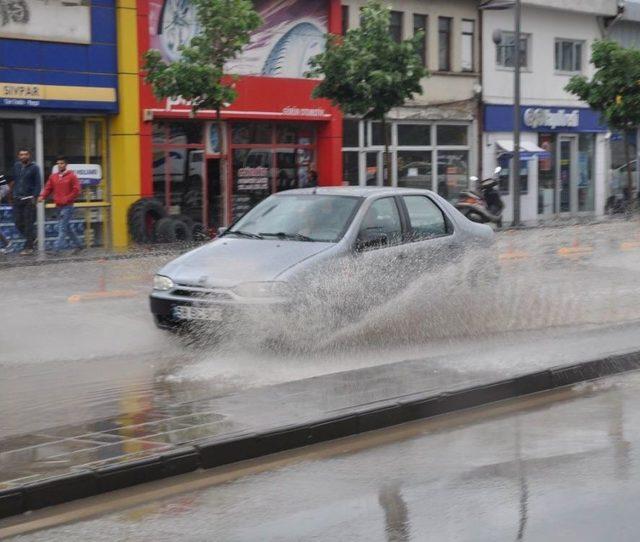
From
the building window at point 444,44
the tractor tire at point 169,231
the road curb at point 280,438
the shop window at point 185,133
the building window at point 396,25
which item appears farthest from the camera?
the building window at point 444,44

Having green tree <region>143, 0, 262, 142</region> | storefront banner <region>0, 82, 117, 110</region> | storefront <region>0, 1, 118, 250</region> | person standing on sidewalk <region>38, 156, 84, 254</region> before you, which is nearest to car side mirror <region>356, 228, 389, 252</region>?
person standing on sidewalk <region>38, 156, 84, 254</region>

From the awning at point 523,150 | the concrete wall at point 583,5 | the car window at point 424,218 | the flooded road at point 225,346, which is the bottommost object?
the flooded road at point 225,346

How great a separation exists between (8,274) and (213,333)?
28.1 ft

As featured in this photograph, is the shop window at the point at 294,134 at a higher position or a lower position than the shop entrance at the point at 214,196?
higher

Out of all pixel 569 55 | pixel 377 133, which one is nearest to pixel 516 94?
pixel 377 133

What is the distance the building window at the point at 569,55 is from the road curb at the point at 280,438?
101 ft

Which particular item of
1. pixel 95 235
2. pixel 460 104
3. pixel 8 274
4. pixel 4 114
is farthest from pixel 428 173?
pixel 8 274

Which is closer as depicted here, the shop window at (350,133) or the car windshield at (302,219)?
the car windshield at (302,219)

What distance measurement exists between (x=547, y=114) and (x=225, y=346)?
28.9 m

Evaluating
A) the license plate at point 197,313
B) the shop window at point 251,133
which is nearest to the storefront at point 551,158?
the shop window at point 251,133

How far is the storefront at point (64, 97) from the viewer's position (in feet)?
78.3

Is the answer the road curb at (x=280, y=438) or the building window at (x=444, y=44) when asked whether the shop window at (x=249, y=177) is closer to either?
the building window at (x=444, y=44)

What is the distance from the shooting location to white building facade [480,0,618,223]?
3594 centimetres

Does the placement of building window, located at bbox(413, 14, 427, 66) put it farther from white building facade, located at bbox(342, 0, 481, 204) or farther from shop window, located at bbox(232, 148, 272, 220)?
shop window, located at bbox(232, 148, 272, 220)
